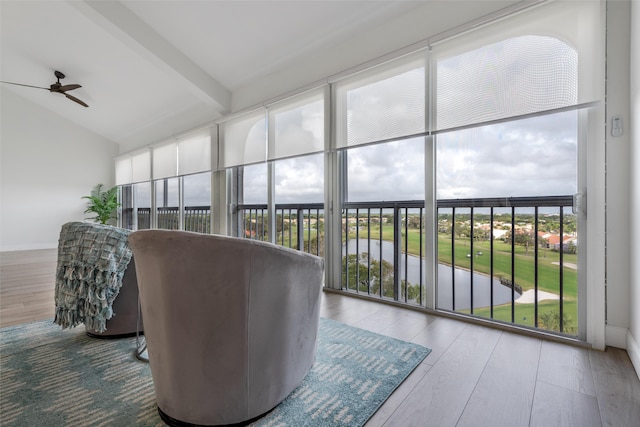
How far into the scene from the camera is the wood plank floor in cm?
113

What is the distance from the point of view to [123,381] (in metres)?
1.36

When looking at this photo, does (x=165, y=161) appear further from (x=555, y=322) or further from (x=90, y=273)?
(x=555, y=322)

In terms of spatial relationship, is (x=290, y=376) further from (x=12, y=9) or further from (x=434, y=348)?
(x=12, y=9)

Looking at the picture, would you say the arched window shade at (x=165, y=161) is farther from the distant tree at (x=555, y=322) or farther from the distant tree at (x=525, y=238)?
the distant tree at (x=555, y=322)

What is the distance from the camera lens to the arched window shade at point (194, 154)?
4.46m

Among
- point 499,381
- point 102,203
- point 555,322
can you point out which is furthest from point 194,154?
point 555,322

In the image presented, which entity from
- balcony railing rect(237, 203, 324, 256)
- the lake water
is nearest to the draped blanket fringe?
balcony railing rect(237, 203, 324, 256)

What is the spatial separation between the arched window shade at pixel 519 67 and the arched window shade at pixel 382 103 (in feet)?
0.47

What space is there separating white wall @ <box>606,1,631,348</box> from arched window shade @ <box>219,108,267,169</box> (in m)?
3.07

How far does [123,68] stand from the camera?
4.20 meters

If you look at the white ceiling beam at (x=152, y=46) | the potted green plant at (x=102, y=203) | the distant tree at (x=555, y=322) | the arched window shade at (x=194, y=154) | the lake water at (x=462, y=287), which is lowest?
the distant tree at (x=555, y=322)

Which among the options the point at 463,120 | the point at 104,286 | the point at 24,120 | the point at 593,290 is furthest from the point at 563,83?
the point at 24,120

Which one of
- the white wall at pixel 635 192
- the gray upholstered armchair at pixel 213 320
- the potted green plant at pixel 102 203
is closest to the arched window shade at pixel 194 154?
the potted green plant at pixel 102 203

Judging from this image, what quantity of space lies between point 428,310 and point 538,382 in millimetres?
983
